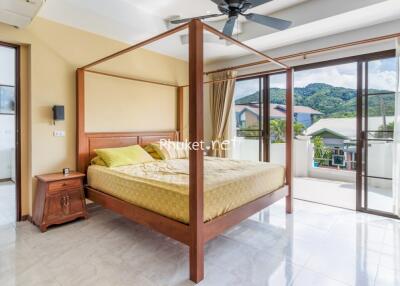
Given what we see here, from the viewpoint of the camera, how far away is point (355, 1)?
298 cm

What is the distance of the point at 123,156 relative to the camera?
3.64 m

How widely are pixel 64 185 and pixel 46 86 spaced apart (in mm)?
1415

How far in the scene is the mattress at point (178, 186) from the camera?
7.24 ft

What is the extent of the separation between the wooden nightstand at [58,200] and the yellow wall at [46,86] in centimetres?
30

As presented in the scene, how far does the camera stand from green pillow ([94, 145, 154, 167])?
3479 mm

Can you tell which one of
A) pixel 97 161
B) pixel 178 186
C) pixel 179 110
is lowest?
pixel 178 186

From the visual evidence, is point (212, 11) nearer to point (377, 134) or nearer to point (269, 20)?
point (269, 20)

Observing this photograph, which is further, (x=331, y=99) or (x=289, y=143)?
(x=331, y=99)

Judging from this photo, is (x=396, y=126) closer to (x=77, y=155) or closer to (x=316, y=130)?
(x=316, y=130)

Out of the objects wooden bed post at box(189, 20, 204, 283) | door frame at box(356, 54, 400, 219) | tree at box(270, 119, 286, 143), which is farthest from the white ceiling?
wooden bed post at box(189, 20, 204, 283)

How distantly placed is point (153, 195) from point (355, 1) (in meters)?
3.40

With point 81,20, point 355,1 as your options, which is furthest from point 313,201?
point 81,20

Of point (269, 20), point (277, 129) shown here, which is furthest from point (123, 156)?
point (277, 129)

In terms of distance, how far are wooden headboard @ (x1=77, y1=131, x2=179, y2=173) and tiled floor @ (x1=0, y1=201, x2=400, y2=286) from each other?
0.95m
